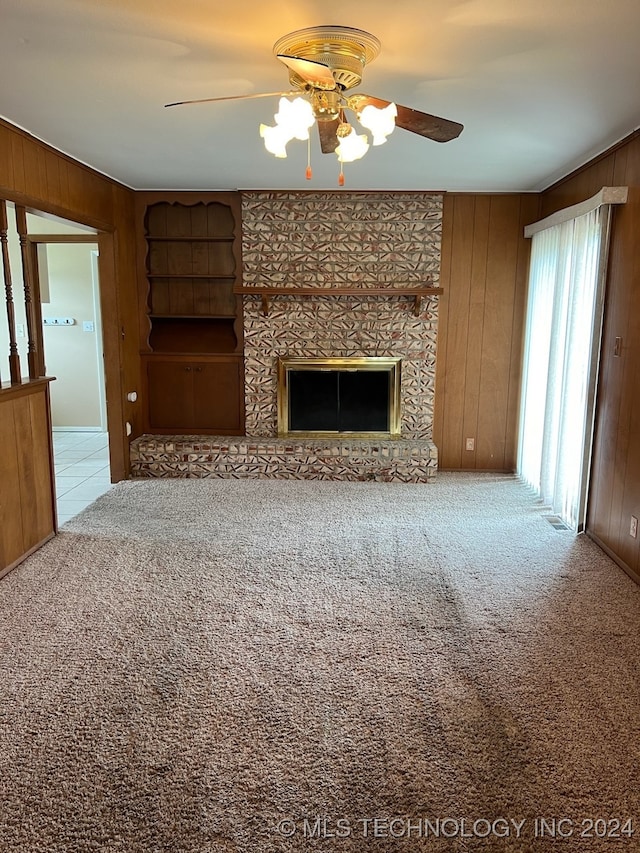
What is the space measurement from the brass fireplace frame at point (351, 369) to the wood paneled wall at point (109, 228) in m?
1.31

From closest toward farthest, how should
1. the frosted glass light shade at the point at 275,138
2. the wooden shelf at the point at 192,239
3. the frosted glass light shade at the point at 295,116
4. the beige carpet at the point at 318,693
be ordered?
the beige carpet at the point at 318,693 < the frosted glass light shade at the point at 295,116 < the frosted glass light shade at the point at 275,138 < the wooden shelf at the point at 192,239

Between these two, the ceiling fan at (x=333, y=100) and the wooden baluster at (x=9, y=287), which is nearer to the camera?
the ceiling fan at (x=333, y=100)

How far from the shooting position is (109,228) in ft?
15.5

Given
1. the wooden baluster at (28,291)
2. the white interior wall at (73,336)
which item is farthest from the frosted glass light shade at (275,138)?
the white interior wall at (73,336)

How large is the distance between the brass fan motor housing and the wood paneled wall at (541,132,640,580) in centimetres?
189

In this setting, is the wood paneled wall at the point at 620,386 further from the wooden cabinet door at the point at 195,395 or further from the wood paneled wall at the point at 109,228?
the wood paneled wall at the point at 109,228

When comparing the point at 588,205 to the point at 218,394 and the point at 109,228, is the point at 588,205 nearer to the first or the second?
the point at 218,394

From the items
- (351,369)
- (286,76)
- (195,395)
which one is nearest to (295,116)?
(286,76)

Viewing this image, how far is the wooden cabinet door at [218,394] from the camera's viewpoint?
552cm

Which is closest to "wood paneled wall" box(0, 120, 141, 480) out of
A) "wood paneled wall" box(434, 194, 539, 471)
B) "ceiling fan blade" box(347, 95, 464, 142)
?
"ceiling fan blade" box(347, 95, 464, 142)

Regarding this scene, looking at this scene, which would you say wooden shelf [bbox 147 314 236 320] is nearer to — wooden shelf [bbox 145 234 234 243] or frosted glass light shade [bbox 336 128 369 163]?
wooden shelf [bbox 145 234 234 243]

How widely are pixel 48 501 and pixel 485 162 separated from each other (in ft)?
11.9

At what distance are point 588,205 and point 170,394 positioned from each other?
373 centimetres

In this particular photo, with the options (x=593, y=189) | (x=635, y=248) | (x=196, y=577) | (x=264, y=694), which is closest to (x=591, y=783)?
(x=264, y=694)
